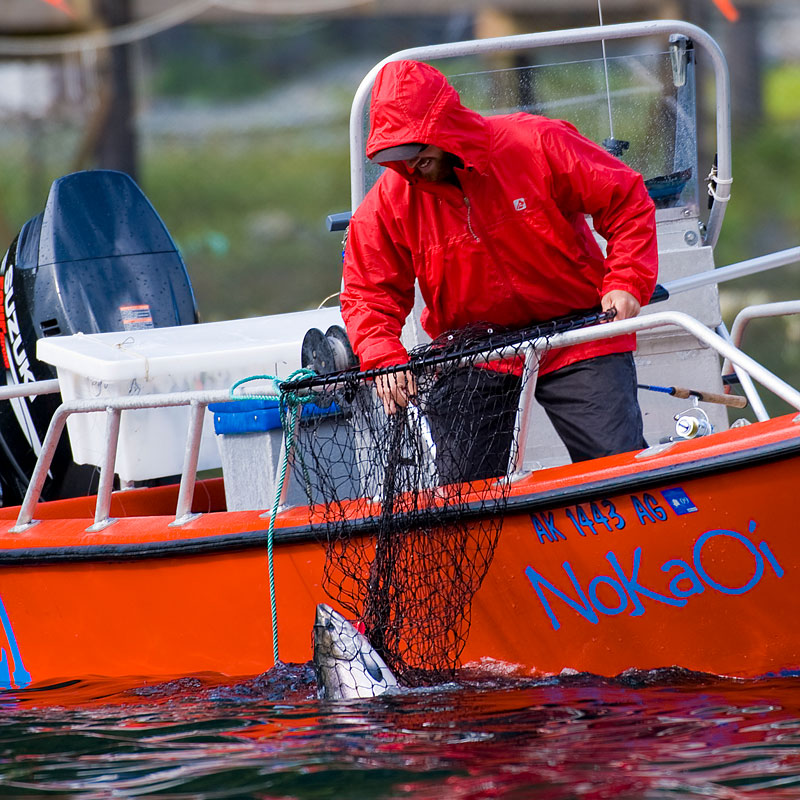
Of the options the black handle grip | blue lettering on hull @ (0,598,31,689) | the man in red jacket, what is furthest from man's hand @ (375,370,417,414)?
blue lettering on hull @ (0,598,31,689)

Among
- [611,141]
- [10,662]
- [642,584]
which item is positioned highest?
[611,141]

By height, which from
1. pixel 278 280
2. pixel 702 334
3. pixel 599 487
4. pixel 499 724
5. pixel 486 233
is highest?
pixel 278 280

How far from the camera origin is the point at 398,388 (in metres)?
3.96

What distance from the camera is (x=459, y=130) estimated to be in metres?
3.89

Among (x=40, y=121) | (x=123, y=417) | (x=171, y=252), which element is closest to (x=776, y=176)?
(x=40, y=121)

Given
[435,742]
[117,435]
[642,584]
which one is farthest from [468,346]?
[117,435]

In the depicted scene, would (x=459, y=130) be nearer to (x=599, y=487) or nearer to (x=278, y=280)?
(x=599, y=487)

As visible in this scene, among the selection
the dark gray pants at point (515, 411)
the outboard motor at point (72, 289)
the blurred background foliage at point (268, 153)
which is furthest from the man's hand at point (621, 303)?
the blurred background foliage at point (268, 153)

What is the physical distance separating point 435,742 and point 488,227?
1.57 metres

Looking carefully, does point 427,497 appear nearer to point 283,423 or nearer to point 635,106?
point 283,423

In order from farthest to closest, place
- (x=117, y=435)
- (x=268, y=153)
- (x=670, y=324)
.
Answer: (x=268, y=153)
(x=117, y=435)
(x=670, y=324)

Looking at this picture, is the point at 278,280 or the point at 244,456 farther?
the point at 278,280

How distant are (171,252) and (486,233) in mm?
2301

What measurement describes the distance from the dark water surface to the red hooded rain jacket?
3.52 ft
